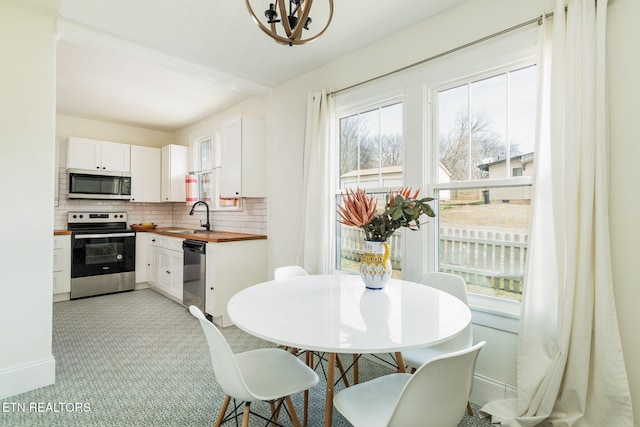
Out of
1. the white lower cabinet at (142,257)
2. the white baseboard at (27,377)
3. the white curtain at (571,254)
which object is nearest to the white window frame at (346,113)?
the white curtain at (571,254)

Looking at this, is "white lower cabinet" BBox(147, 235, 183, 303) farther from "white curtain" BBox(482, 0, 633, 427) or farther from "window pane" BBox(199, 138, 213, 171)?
"white curtain" BBox(482, 0, 633, 427)

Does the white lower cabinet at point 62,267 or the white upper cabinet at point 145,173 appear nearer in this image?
the white lower cabinet at point 62,267

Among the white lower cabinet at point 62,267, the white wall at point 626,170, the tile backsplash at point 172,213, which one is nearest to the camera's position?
the white wall at point 626,170

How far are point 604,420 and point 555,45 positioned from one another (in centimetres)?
188

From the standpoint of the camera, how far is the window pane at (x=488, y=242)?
204cm

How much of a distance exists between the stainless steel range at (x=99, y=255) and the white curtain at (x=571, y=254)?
4999 millimetres

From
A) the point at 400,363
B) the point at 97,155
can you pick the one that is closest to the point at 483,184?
the point at 400,363

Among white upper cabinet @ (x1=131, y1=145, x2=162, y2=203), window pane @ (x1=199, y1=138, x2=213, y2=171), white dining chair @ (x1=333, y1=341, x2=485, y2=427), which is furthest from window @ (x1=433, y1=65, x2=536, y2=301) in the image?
white upper cabinet @ (x1=131, y1=145, x2=162, y2=203)

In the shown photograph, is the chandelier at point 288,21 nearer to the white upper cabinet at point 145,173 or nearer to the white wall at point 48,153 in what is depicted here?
the white wall at point 48,153

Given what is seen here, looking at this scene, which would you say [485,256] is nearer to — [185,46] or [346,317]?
[346,317]

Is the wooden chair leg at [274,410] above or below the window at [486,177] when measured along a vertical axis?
below

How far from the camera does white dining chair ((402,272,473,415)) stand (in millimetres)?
1809

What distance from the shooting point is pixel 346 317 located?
4.69ft

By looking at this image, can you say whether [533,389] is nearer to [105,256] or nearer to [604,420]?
[604,420]
